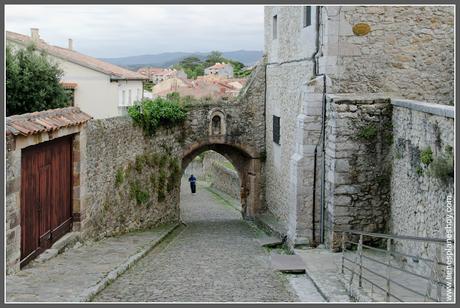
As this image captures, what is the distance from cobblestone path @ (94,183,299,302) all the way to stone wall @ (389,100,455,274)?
2275mm

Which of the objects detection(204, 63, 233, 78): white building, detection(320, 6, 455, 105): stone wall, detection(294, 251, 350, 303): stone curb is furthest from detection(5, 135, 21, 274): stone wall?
detection(204, 63, 233, 78): white building

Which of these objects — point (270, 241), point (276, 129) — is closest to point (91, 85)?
point (276, 129)

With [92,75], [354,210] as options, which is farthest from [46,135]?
[92,75]

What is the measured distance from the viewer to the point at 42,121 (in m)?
10.5

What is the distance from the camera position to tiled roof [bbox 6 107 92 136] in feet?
30.5

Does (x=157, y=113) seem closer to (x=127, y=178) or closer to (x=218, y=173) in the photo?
(x=127, y=178)

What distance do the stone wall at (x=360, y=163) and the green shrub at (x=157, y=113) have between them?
6.97 metres

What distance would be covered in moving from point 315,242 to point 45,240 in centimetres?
555

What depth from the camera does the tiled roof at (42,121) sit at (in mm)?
9289

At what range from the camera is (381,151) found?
12117 mm

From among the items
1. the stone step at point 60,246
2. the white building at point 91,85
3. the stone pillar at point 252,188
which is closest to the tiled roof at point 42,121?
the stone step at point 60,246

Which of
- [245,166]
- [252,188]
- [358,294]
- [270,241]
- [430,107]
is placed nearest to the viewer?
[358,294]

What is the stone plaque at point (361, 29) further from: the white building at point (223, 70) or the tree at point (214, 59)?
the tree at point (214, 59)

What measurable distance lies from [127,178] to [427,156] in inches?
348
